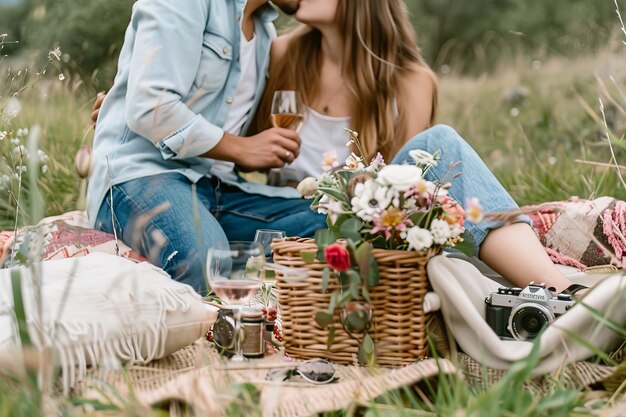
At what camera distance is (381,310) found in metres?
2.06

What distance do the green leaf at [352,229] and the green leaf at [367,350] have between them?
0.22m

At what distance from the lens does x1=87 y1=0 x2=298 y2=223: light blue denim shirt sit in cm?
308

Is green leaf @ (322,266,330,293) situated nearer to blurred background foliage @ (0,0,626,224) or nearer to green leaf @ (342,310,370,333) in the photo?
green leaf @ (342,310,370,333)

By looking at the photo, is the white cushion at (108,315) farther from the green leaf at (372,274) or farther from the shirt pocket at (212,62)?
the shirt pocket at (212,62)

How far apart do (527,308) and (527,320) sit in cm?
3

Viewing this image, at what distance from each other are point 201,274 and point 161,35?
81 centimetres

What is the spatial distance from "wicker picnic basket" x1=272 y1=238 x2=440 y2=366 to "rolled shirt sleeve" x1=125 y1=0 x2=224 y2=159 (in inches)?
41.1

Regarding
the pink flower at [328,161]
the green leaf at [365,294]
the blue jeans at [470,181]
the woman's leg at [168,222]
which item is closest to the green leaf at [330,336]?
the green leaf at [365,294]

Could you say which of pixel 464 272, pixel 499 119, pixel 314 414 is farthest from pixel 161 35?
pixel 499 119

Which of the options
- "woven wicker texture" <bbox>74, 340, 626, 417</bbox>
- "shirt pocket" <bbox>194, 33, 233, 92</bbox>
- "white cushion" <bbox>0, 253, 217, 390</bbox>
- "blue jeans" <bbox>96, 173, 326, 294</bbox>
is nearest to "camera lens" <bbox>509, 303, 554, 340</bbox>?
"woven wicker texture" <bbox>74, 340, 626, 417</bbox>

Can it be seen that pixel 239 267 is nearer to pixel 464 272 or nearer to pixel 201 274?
pixel 464 272

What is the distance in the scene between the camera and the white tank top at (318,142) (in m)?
3.54

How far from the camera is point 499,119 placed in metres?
7.87

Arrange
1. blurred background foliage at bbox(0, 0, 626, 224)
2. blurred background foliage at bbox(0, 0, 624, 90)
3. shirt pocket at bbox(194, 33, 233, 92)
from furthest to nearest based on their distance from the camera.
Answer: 1. blurred background foliage at bbox(0, 0, 624, 90)
2. blurred background foliage at bbox(0, 0, 626, 224)
3. shirt pocket at bbox(194, 33, 233, 92)
